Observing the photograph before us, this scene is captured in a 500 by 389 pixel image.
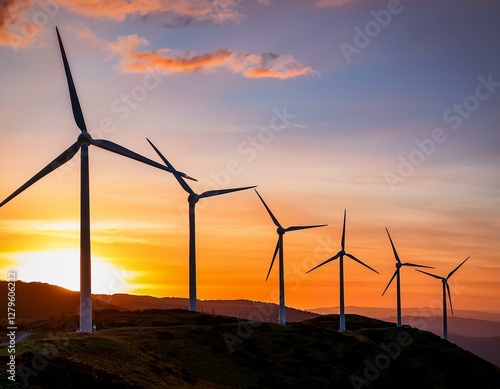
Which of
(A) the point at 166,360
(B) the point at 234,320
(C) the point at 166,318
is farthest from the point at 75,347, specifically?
(B) the point at 234,320

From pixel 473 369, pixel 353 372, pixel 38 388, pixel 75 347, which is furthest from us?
pixel 473 369

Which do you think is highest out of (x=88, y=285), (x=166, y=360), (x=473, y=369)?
(x=88, y=285)

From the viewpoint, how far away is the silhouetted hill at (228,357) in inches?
3285

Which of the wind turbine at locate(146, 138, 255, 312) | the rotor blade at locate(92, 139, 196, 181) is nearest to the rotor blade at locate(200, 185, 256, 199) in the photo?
the wind turbine at locate(146, 138, 255, 312)

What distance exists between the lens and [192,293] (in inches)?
5758

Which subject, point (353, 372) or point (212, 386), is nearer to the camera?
point (212, 386)

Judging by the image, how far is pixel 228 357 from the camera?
11506 cm

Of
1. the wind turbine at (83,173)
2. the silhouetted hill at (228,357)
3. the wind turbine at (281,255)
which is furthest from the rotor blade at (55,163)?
the wind turbine at (281,255)

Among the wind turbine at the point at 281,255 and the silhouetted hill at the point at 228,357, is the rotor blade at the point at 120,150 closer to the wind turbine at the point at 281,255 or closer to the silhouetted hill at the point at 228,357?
the silhouetted hill at the point at 228,357

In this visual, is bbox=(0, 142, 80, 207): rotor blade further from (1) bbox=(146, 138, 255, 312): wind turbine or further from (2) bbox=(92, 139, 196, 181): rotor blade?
(1) bbox=(146, 138, 255, 312): wind turbine

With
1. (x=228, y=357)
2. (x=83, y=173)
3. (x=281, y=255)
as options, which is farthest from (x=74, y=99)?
(x=281, y=255)

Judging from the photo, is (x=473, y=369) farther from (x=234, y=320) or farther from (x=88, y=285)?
(x=88, y=285)

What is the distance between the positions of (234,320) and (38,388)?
3198 inches

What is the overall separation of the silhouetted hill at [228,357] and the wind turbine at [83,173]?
5378 mm
